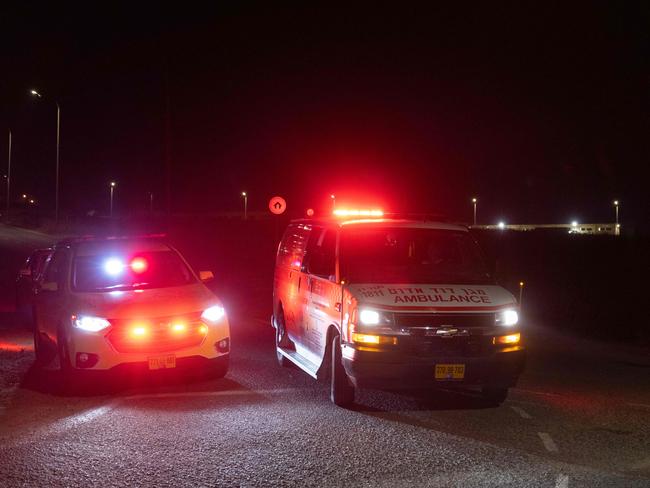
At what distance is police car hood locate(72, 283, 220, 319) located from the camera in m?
8.70

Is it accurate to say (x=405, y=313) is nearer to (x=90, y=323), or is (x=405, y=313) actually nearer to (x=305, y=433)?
(x=305, y=433)

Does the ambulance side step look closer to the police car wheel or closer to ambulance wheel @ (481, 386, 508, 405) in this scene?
ambulance wheel @ (481, 386, 508, 405)

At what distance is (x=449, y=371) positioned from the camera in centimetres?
763

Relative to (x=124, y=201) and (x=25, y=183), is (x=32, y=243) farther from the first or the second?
(x=25, y=183)

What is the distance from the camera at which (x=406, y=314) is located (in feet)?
25.1

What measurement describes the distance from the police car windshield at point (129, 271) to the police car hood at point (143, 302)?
36 centimetres

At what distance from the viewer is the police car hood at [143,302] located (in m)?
8.70

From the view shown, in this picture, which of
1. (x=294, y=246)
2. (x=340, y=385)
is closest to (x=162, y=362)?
(x=340, y=385)

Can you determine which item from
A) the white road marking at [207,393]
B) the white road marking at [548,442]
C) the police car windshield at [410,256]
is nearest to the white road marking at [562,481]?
the white road marking at [548,442]

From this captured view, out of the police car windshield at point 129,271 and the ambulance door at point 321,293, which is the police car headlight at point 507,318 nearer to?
the ambulance door at point 321,293

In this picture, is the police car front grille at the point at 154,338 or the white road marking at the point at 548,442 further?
the police car front grille at the point at 154,338

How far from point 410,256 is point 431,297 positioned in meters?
1.53

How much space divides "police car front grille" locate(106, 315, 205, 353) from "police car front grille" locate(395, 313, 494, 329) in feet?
8.51

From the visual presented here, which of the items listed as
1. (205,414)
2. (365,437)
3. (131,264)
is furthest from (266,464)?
(131,264)
